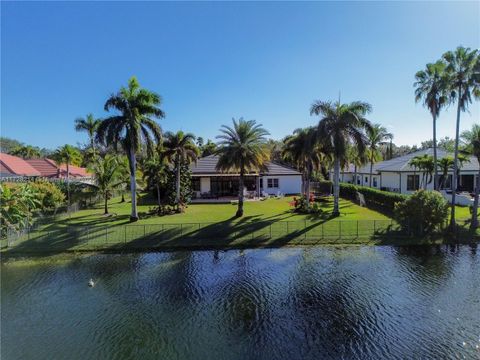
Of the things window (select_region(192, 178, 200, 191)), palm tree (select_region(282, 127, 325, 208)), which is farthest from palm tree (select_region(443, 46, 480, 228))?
window (select_region(192, 178, 200, 191))

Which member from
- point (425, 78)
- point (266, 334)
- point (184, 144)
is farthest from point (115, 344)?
point (425, 78)

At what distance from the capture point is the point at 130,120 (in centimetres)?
2611

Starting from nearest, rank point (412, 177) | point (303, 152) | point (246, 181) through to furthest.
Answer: point (303, 152) → point (412, 177) → point (246, 181)

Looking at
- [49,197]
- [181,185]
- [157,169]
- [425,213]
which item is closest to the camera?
[425,213]

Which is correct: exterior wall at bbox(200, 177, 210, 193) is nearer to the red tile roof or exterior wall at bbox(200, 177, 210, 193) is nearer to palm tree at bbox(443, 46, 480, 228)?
the red tile roof

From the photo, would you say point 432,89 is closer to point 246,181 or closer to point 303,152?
point 303,152

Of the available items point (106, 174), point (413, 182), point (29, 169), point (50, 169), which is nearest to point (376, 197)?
point (413, 182)

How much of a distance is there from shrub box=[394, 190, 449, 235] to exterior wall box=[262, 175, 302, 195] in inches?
959

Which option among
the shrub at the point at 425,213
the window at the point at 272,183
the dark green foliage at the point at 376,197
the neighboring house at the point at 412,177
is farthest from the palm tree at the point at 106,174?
the neighboring house at the point at 412,177

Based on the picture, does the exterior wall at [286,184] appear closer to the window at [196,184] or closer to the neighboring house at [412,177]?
the window at [196,184]

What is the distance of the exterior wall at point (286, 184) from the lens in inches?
1820

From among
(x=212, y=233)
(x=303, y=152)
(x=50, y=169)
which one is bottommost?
(x=212, y=233)

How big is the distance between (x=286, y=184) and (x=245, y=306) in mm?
34751

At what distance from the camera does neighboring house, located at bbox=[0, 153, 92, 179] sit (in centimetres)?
3876
